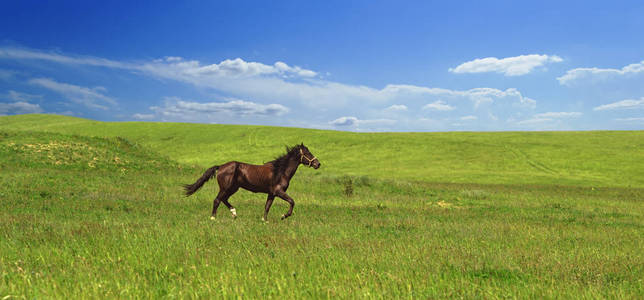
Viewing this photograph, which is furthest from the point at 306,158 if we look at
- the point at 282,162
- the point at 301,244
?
the point at 301,244

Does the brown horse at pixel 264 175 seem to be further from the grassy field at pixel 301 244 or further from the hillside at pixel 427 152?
the hillside at pixel 427 152

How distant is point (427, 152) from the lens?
218ft

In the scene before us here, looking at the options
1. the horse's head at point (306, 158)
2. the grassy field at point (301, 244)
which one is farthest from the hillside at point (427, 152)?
the horse's head at point (306, 158)

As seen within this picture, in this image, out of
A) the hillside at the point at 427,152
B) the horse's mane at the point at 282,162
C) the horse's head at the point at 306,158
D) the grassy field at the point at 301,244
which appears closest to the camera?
the grassy field at the point at 301,244

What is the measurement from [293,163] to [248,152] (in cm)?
5912

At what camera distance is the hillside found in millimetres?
48438

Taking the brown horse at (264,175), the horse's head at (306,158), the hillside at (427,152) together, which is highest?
the horse's head at (306,158)

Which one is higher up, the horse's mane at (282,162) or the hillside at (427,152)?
the horse's mane at (282,162)

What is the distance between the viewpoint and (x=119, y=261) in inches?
288

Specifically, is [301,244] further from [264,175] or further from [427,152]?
[427,152]

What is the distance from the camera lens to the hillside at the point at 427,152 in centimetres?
4844

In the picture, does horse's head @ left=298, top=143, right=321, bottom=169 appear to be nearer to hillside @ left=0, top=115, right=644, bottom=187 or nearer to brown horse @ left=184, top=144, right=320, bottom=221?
brown horse @ left=184, top=144, right=320, bottom=221

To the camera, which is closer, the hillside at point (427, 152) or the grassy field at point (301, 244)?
the grassy field at point (301, 244)

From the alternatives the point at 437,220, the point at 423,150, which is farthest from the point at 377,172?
the point at 437,220
